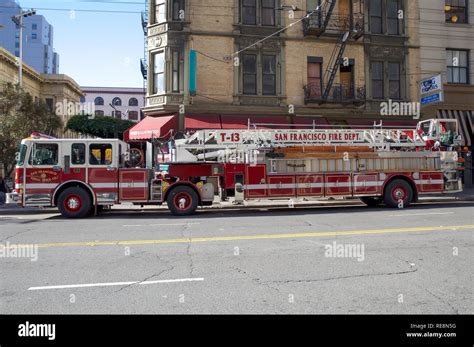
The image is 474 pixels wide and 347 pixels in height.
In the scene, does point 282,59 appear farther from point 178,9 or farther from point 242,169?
point 242,169

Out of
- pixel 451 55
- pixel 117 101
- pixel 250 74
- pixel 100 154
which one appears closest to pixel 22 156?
pixel 100 154

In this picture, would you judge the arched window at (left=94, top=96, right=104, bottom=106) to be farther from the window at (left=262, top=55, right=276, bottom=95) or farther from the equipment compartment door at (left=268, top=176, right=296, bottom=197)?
the equipment compartment door at (left=268, top=176, right=296, bottom=197)

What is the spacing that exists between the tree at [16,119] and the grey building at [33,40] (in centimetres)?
13015

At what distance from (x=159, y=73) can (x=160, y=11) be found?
337 centimetres

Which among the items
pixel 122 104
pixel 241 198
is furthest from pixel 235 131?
pixel 122 104

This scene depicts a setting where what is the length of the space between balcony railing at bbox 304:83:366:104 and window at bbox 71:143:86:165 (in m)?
13.1

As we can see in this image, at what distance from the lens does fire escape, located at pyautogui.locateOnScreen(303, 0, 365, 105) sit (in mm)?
22797

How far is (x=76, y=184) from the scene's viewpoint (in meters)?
14.0

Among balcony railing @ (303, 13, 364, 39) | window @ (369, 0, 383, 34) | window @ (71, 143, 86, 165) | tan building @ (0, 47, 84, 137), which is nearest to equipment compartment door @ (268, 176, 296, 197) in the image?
window @ (71, 143, 86, 165)

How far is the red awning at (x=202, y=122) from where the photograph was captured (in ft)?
68.1

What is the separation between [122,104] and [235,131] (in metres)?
76.4

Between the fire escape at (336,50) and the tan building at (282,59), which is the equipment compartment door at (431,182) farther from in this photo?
the fire escape at (336,50)

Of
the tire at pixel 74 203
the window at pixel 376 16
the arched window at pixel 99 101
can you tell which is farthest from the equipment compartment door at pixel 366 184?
the arched window at pixel 99 101

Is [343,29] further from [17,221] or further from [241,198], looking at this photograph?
[17,221]
